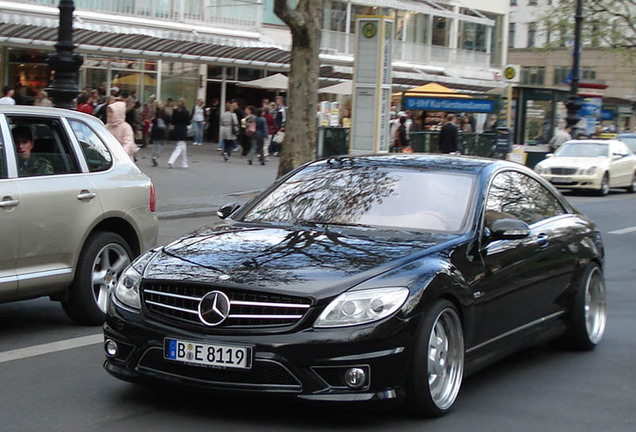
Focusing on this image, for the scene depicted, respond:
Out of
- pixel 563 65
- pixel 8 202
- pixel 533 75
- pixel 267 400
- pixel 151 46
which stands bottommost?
pixel 267 400

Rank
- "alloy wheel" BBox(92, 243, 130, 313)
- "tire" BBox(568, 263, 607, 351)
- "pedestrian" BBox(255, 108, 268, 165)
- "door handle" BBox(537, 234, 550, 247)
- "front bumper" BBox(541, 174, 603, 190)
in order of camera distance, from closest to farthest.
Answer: "door handle" BBox(537, 234, 550, 247)
"tire" BBox(568, 263, 607, 351)
"alloy wheel" BBox(92, 243, 130, 313)
"front bumper" BBox(541, 174, 603, 190)
"pedestrian" BBox(255, 108, 268, 165)

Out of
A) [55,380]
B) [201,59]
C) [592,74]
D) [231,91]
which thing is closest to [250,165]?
[201,59]

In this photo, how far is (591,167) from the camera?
91.7ft

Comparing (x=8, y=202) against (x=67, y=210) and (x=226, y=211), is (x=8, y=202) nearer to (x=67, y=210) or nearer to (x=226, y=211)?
(x=67, y=210)

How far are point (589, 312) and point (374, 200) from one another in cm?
225

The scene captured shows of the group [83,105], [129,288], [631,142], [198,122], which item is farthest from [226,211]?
[198,122]

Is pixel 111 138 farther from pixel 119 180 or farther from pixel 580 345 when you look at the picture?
pixel 580 345

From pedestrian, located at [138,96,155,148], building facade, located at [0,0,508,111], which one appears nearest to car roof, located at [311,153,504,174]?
building facade, located at [0,0,508,111]

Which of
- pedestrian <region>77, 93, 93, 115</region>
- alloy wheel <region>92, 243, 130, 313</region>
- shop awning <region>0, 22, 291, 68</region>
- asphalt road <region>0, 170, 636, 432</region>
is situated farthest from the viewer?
shop awning <region>0, 22, 291, 68</region>

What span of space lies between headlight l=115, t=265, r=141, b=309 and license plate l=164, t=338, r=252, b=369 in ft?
1.21

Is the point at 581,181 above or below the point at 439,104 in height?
below

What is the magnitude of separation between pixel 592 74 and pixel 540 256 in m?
81.0

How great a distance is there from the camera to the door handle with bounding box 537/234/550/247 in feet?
22.9

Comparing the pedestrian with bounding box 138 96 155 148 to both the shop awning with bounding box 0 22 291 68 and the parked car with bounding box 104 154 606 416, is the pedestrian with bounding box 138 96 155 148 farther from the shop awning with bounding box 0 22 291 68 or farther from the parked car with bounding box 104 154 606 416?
the parked car with bounding box 104 154 606 416
